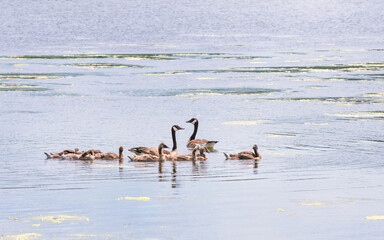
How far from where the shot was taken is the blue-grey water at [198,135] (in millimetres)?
13383

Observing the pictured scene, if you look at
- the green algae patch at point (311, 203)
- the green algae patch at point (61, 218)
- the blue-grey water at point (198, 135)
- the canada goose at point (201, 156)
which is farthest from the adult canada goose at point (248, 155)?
the green algae patch at point (61, 218)

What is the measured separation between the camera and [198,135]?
25.5m

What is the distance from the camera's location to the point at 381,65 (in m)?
49.2

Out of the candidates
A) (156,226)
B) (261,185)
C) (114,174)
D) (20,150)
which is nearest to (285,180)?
(261,185)

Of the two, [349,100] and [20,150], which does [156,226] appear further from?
[349,100]

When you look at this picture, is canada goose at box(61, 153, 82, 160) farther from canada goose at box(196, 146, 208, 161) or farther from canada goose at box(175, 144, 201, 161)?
canada goose at box(196, 146, 208, 161)

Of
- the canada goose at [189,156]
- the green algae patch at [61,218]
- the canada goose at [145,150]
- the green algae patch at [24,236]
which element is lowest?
the green algae patch at [24,236]

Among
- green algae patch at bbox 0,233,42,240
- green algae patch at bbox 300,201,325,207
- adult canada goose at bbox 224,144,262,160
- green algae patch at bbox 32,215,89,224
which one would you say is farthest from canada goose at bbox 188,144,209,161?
green algae patch at bbox 0,233,42,240

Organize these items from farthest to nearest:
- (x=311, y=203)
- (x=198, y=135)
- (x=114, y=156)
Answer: (x=198, y=135)
(x=114, y=156)
(x=311, y=203)

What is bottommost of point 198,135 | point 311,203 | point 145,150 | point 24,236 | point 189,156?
Answer: point 24,236

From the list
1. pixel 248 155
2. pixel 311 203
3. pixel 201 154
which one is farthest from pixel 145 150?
pixel 311 203

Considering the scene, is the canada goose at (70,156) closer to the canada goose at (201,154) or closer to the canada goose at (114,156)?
the canada goose at (114,156)

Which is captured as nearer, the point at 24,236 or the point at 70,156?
the point at 24,236

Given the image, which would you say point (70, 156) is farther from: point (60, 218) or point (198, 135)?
point (60, 218)
